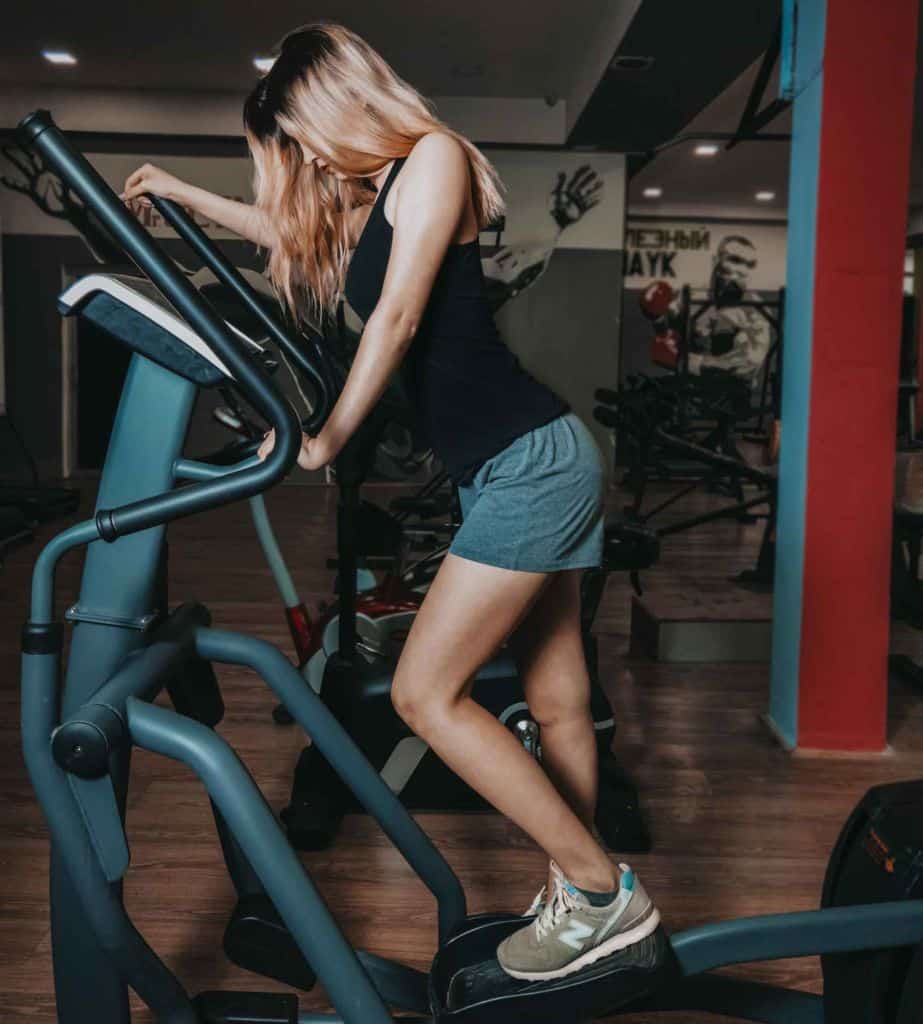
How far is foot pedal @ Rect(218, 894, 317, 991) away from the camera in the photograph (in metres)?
1.61

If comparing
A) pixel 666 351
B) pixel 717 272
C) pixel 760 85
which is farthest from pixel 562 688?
pixel 717 272

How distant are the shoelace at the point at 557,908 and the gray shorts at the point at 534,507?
1.50ft

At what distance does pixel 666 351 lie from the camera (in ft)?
35.8

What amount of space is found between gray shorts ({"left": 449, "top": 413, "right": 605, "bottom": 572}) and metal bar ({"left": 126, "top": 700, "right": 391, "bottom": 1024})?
44cm

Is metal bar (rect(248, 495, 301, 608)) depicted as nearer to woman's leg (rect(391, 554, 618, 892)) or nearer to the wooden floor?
the wooden floor

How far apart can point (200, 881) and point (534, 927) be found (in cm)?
96

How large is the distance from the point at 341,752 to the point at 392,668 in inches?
37.2

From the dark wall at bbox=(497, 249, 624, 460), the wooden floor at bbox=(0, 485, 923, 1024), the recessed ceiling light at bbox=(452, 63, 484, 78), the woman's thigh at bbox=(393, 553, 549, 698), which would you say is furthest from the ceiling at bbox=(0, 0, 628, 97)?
the woman's thigh at bbox=(393, 553, 549, 698)

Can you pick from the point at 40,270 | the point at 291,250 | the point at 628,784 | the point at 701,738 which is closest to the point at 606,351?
the point at 40,270

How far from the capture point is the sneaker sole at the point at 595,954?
4.75ft

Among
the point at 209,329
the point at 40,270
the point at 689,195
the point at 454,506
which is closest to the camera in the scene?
the point at 209,329

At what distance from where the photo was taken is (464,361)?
1.46 meters

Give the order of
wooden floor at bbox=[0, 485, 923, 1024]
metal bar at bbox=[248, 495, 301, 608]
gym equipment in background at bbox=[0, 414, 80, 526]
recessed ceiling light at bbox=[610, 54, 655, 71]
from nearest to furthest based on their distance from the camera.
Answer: wooden floor at bbox=[0, 485, 923, 1024] < metal bar at bbox=[248, 495, 301, 608] < recessed ceiling light at bbox=[610, 54, 655, 71] < gym equipment in background at bbox=[0, 414, 80, 526]

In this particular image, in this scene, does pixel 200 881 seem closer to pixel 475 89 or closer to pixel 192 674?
pixel 192 674
